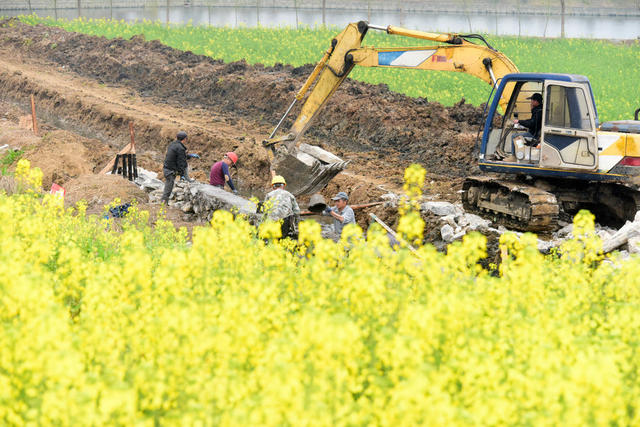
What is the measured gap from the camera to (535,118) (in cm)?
1147

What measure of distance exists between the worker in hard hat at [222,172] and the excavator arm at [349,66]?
83 centimetres

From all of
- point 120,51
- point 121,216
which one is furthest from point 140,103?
point 121,216

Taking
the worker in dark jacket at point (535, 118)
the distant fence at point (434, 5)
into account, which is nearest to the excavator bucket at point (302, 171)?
the worker in dark jacket at point (535, 118)

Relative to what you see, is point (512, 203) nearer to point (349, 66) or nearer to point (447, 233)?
point (447, 233)

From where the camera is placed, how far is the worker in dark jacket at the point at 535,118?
1144cm

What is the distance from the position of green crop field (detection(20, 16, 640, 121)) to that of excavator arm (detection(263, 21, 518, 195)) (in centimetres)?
967

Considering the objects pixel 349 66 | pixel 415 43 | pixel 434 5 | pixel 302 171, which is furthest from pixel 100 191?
pixel 434 5

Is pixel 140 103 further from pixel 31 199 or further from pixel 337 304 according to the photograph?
pixel 337 304

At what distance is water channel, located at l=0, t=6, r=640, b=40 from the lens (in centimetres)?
4231

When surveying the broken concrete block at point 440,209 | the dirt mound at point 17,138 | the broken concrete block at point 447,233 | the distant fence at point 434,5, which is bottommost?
the broken concrete block at point 447,233

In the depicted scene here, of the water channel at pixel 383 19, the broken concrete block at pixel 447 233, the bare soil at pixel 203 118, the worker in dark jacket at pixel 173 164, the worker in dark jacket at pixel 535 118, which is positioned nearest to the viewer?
the worker in dark jacket at pixel 535 118

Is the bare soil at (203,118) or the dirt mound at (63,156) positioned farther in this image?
the bare soil at (203,118)

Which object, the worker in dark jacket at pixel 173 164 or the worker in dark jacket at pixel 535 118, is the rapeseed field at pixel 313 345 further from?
the worker in dark jacket at pixel 173 164

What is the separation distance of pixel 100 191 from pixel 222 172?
2.75 m
